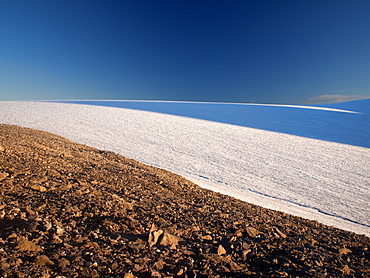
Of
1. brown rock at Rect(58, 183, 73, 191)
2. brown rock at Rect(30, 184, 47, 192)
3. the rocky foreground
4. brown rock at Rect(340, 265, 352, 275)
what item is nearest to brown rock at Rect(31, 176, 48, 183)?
the rocky foreground

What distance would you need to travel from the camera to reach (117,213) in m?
2.61

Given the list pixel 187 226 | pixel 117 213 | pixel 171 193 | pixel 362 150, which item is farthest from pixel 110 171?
pixel 362 150

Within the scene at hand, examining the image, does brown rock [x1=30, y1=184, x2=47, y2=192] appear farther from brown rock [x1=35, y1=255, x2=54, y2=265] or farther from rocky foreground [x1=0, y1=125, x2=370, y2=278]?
brown rock [x1=35, y1=255, x2=54, y2=265]

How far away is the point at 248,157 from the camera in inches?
354

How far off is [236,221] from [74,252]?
1.96 meters

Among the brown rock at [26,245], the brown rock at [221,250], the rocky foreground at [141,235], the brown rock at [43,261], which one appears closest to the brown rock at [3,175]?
the rocky foreground at [141,235]

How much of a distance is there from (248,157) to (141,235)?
7414mm

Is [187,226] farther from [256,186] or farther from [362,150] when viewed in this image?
[362,150]

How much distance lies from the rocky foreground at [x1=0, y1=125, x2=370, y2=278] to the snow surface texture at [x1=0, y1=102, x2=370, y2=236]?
95.8 inches

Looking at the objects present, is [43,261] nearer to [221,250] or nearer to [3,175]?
[221,250]

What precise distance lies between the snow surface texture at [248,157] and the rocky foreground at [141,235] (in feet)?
7.98

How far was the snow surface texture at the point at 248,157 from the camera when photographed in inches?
218

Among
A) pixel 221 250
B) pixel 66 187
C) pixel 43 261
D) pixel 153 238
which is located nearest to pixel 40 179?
pixel 66 187

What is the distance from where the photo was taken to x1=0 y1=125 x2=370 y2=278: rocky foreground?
176 centimetres
